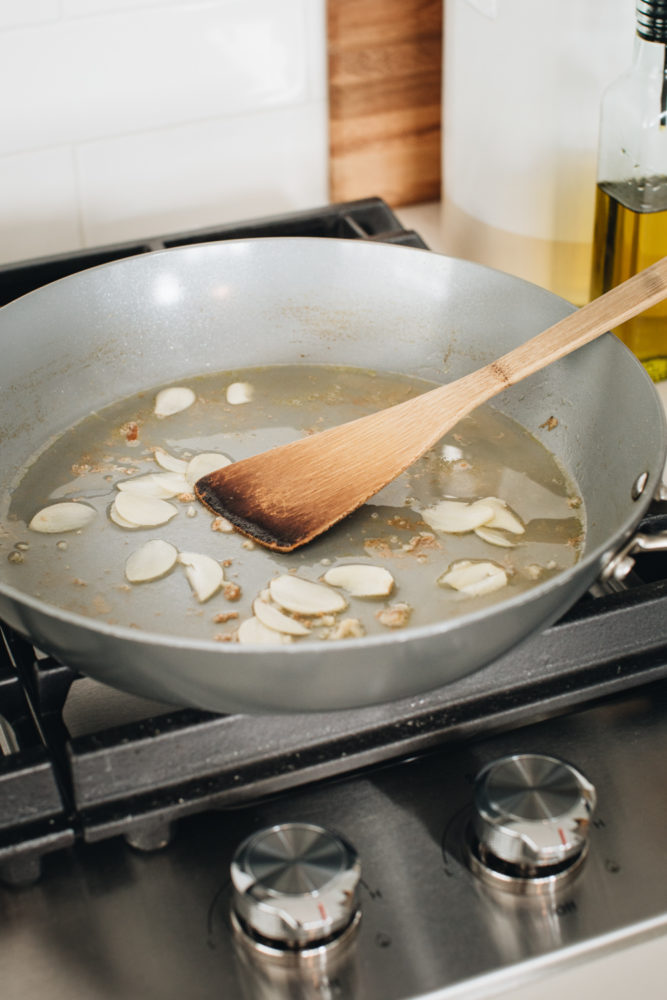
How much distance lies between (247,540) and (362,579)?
86 millimetres

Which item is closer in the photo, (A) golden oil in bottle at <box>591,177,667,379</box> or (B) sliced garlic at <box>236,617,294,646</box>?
(B) sliced garlic at <box>236,617,294,646</box>

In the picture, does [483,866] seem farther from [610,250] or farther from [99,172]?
[99,172]

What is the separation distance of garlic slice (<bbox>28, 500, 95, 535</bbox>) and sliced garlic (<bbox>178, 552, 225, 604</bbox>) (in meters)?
0.08

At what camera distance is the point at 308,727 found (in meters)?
0.54

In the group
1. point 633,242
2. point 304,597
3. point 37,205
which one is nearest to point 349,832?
point 304,597

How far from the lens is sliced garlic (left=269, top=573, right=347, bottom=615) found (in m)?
0.63

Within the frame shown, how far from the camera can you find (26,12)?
891 mm

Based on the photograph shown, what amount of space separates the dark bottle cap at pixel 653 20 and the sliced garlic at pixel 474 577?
1.21 ft

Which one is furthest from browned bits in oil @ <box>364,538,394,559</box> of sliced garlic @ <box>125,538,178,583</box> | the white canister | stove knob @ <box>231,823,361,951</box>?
the white canister

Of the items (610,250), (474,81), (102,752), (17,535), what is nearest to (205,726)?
(102,752)

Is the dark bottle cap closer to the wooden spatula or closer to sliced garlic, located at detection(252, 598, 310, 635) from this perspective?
the wooden spatula

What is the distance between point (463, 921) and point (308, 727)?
12 centimetres

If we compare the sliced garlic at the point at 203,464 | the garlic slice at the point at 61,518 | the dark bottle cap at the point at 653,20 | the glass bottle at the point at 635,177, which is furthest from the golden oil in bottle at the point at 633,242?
the garlic slice at the point at 61,518

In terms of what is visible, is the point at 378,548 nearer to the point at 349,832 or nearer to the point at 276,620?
the point at 276,620
